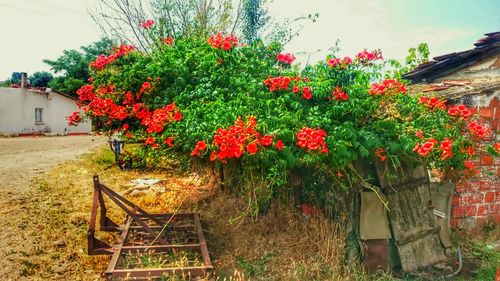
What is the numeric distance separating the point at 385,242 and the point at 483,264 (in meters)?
1.52

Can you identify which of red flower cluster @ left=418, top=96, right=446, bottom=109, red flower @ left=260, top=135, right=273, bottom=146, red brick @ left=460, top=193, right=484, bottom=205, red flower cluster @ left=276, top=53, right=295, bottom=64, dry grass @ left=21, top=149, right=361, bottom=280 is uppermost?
red flower cluster @ left=276, top=53, right=295, bottom=64

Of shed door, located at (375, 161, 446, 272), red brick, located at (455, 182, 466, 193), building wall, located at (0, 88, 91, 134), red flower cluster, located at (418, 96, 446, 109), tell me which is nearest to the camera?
red flower cluster, located at (418, 96, 446, 109)

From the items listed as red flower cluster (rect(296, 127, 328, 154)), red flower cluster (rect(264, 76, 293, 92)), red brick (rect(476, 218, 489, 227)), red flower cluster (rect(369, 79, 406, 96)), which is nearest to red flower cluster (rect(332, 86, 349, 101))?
red flower cluster (rect(369, 79, 406, 96))

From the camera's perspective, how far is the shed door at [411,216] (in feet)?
19.8

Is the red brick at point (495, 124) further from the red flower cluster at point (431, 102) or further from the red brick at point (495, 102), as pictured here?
the red flower cluster at point (431, 102)

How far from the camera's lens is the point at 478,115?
6.86m

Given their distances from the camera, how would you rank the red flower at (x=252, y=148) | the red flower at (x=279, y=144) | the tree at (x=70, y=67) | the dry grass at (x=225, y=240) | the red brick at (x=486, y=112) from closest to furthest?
1. the red flower at (x=252, y=148)
2. the red flower at (x=279, y=144)
3. the dry grass at (x=225, y=240)
4. the red brick at (x=486, y=112)
5. the tree at (x=70, y=67)

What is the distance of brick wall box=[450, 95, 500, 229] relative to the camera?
279 inches

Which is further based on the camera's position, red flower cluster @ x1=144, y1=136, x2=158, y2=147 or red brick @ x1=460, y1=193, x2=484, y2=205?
red brick @ x1=460, y1=193, x2=484, y2=205

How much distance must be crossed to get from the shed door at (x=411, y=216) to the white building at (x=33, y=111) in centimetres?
3177

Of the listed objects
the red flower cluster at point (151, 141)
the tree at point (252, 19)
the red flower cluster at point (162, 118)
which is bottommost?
the red flower cluster at point (151, 141)

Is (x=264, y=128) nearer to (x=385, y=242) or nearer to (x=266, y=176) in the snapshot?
(x=266, y=176)

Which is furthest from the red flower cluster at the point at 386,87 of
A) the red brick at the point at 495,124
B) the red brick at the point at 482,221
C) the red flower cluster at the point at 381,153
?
the red brick at the point at 482,221

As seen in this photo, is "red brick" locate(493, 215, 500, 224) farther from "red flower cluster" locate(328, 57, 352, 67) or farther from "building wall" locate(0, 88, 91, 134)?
"building wall" locate(0, 88, 91, 134)
